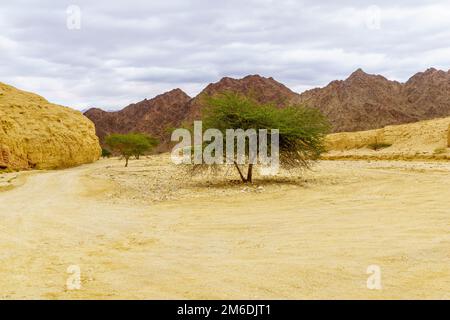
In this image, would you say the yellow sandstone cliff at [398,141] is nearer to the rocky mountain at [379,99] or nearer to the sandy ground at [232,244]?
the rocky mountain at [379,99]

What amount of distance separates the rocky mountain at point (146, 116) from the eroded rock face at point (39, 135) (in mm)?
71237

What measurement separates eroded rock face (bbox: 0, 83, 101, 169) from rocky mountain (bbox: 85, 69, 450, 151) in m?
33.5

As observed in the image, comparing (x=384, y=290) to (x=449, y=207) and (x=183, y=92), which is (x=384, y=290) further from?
(x=183, y=92)

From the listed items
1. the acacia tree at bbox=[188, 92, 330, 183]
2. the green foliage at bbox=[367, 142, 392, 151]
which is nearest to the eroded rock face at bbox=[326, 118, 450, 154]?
the green foliage at bbox=[367, 142, 392, 151]

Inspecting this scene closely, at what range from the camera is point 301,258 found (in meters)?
7.30

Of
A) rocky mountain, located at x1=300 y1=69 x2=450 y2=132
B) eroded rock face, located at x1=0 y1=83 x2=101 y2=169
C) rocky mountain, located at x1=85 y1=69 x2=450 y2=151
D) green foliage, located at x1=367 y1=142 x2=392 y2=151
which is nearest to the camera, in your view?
eroded rock face, located at x1=0 y1=83 x2=101 y2=169

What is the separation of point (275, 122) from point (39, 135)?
24.7 m

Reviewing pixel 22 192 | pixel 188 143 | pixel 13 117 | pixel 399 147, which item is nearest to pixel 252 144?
pixel 188 143

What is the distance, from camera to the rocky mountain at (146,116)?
384ft

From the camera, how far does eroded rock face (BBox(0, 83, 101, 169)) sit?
33.8 metres

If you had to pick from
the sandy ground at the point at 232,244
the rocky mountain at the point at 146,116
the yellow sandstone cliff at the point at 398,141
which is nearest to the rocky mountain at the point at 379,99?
the yellow sandstone cliff at the point at 398,141

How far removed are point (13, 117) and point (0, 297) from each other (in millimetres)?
33414

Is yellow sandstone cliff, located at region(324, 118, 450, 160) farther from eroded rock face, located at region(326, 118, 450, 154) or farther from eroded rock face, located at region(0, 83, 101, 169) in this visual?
eroded rock face, located at region(0, 83, 101, 169)
